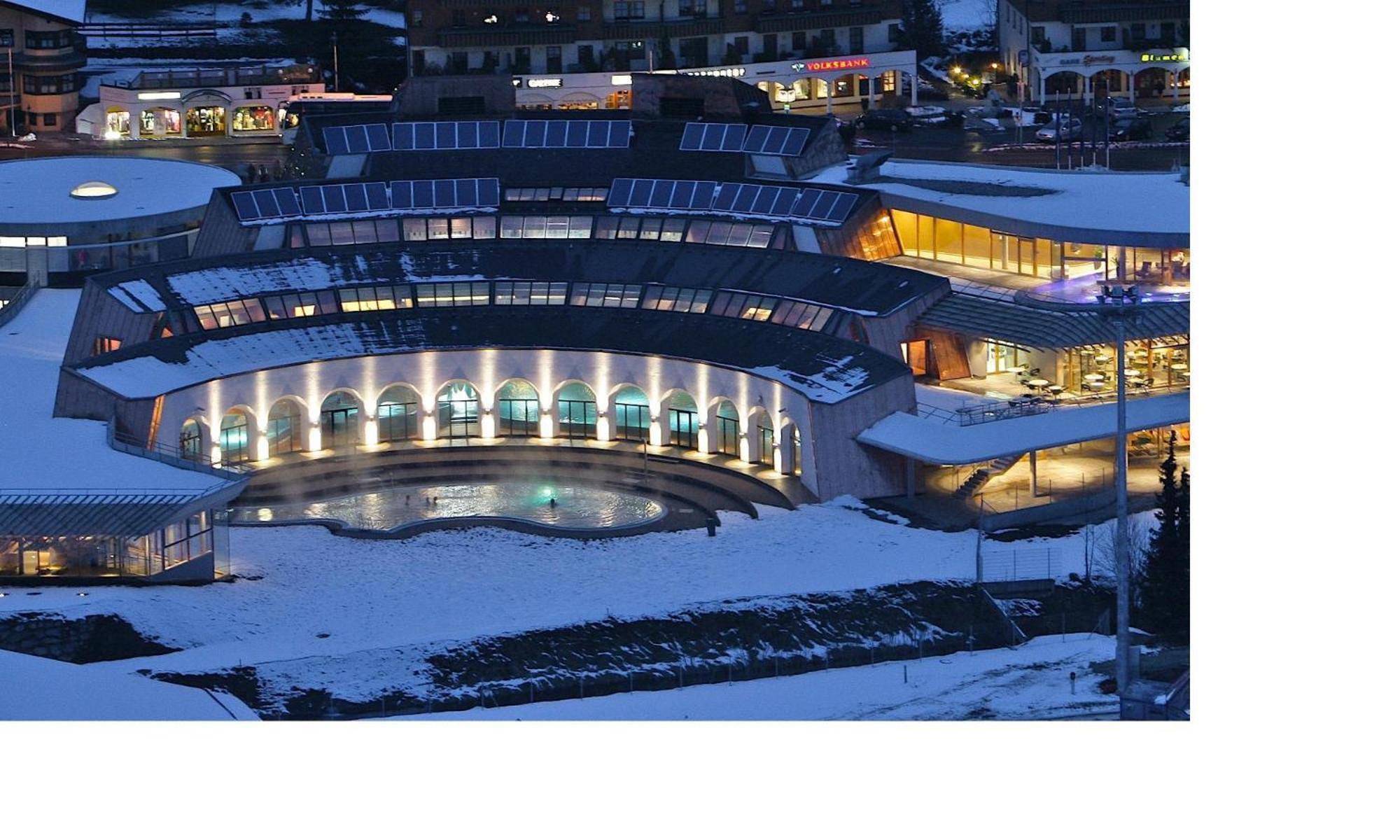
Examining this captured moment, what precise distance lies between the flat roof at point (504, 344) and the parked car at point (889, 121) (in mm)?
37654

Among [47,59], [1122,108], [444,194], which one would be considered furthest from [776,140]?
[47,59]

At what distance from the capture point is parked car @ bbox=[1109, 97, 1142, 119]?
503 feet

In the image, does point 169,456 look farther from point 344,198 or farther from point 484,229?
point 484,229

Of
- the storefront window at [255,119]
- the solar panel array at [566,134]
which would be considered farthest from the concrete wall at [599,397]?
the storefront window at [255,119]

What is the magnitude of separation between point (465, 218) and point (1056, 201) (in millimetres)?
24931

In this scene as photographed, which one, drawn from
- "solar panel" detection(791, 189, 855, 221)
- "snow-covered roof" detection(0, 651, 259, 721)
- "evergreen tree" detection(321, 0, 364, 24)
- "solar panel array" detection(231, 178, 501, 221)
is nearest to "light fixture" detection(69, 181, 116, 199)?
"solar panel array" detection(231, 178, 501, 221)

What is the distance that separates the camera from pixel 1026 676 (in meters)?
92.6

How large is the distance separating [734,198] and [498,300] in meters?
12.0

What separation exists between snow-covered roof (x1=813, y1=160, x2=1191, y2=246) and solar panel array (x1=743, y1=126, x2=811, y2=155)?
168cm

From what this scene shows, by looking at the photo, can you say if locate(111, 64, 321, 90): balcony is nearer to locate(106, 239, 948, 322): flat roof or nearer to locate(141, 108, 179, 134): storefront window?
locate(141, 108, 179, 134): storefront window

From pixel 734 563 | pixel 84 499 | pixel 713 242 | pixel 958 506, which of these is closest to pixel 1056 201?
pixel 713 242

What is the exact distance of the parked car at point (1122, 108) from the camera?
153250mm
